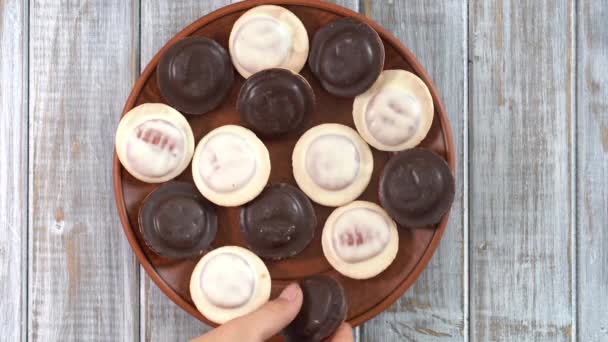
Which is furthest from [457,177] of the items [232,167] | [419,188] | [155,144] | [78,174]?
[78,174]

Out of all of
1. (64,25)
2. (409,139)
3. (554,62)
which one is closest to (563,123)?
(554,62)

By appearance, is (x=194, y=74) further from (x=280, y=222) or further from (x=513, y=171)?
(x=513, y=171)

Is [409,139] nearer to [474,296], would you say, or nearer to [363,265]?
[363,265]

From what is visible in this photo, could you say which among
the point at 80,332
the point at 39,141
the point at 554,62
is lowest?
the point at 80,332

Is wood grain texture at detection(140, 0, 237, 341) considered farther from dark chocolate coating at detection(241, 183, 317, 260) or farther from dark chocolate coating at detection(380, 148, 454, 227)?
dark chocolate coating at detection(380, 148, 454, 227)

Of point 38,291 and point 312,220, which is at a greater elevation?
point 312,220

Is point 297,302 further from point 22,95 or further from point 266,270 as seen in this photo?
point 22,95

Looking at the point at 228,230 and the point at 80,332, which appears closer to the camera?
the point at 228,230
